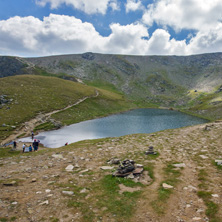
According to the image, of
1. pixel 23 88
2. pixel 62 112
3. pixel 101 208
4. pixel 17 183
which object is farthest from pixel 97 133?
pixel 23 88

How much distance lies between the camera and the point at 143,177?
49.9 ft

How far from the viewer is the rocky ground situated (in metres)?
10.0

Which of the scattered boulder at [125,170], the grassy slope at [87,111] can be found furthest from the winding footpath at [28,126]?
the scattered boulder at [125,170]

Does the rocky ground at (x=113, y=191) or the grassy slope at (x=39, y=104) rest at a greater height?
the grassy slope at (x=39, y=104)

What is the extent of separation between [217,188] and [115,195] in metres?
8.31

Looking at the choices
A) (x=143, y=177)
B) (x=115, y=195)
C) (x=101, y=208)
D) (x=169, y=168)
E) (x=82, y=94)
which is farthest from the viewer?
(x=82, y=94)

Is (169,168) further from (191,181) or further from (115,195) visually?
(115,195)

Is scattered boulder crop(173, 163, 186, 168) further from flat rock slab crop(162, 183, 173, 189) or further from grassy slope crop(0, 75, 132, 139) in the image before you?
grassy slope crop(0, 75, 132, 139)

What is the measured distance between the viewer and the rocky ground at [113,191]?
33.0 feet

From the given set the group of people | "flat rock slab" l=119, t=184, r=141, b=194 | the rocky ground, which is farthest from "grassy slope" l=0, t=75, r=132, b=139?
"flat rock slab" l=119, t=184, r=141, b=194

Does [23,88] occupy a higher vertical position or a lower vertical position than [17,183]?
higher

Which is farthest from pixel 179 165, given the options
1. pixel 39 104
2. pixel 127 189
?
pixel 39 104

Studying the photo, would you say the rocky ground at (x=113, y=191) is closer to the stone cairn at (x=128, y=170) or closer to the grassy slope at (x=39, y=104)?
the stone cairn at (x=128, y=170)

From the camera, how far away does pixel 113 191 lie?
12922 mm
